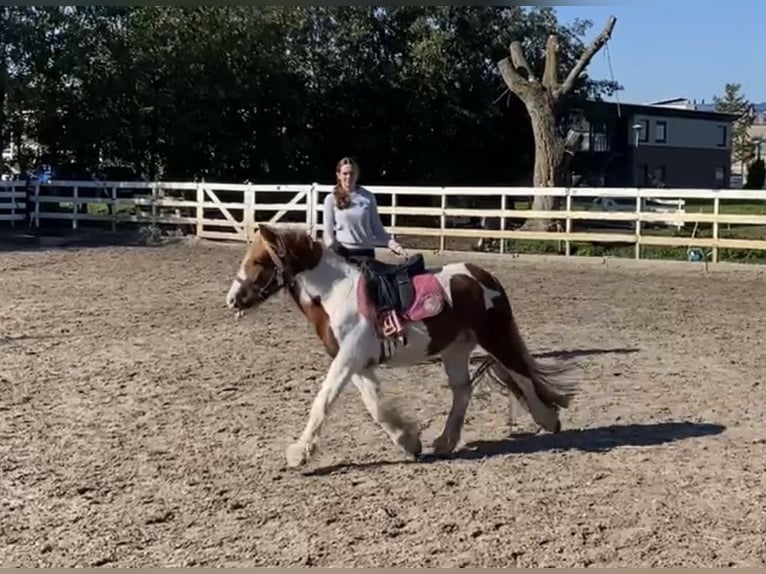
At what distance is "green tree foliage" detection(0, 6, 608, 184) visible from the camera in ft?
88.5

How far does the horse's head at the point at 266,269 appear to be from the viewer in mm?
5371

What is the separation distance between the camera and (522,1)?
337 centimetres

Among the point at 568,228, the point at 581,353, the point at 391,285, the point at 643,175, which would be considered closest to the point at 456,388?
the point at 391,285

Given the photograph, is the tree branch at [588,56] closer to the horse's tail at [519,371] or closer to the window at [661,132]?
the horse's tail at [519,371]

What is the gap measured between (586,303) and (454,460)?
659cm

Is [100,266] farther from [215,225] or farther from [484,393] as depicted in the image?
[484,393]

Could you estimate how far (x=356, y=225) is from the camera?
6.08 metres

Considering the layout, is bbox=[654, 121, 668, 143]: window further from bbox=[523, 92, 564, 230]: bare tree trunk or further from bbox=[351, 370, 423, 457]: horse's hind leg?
bbox=[351, 370, 423, 457]: horse's hind leg

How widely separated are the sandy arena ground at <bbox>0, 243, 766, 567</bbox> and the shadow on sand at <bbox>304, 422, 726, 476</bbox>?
21 mm

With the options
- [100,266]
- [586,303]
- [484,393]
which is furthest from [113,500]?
[100,266]

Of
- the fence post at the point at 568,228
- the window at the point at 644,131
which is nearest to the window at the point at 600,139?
the window at the point at 644,131

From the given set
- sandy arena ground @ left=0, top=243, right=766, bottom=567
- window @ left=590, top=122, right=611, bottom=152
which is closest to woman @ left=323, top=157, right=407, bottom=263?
sandy arena ground @ left=0, top=243, right=766, bottom=567

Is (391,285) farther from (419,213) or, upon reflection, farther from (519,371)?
(419,213)

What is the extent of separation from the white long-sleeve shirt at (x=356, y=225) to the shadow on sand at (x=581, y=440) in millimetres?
1335
